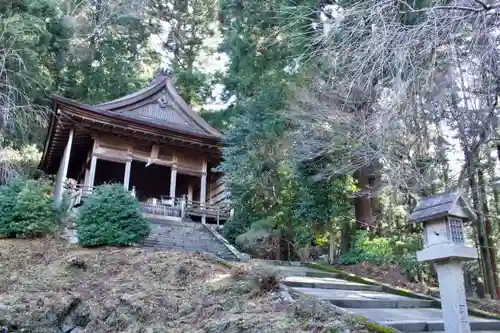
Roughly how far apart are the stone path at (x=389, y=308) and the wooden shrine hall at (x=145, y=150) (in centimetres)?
738

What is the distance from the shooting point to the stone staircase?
32.2ft

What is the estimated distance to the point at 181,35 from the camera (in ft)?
93.1

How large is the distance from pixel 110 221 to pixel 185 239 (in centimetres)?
273

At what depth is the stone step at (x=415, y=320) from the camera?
4691 millimetres

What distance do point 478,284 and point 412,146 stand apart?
32.0 feet

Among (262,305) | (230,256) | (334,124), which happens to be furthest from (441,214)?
(230,256)

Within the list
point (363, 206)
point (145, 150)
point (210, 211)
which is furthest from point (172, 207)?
point (363, 206)

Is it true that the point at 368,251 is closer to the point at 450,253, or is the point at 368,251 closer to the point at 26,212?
the point at 450,253

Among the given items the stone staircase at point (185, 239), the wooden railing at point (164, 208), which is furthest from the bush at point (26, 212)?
the wooden railing at point (164, 208)

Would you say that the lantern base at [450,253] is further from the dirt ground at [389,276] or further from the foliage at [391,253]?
the foliage at [391,253]

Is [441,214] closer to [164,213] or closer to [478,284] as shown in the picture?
[164,213]

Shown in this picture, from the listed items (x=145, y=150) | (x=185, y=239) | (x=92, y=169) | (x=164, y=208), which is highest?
(x=145, y=150)

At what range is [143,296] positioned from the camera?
5902mm

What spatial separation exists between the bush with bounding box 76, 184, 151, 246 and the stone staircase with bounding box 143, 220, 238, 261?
0.67 metres
